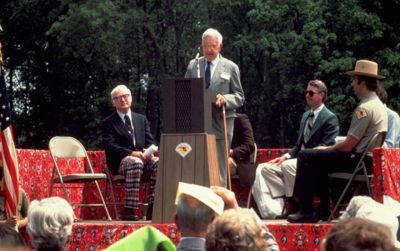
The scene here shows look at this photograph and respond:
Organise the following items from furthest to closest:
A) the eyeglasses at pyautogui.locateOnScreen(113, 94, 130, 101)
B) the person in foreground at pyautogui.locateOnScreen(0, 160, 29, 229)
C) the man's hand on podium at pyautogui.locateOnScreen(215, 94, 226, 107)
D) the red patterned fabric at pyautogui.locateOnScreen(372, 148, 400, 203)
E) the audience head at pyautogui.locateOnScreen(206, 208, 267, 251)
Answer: the eyeglasses at pyautogui.locateOnScreen(113, 94, 130, 101), the man's hand on podium at pyautogui.locateOnScreen(215, 94, 226, 107), the red patterned fabric at pyautogui.locateOnScreen(372, 148, 400, 203), the person in foreground at pyautogui.locateOnScreen(0, 160, 29, 229), the audience head at pyautogui.locateOnScreen(206, 208, 267, 251)

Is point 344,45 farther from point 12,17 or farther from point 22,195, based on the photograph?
point 22,195

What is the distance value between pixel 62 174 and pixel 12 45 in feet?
75.1

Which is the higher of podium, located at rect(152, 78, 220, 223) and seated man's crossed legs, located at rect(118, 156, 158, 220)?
podium, located at rect(152, 78, 220, 223)

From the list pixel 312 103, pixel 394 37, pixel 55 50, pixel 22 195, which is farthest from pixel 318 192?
pixel 55 50

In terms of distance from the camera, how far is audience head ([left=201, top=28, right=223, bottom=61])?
975 cm

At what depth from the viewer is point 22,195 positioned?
9031 mm

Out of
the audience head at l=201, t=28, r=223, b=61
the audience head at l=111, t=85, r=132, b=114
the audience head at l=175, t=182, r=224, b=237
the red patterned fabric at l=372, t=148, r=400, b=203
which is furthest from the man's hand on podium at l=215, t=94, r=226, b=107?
the audience head at l=175, t=182, r=224, b=237

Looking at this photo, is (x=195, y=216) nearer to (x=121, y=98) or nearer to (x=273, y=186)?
(x=273, y=186)

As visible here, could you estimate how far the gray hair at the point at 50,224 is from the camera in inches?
196

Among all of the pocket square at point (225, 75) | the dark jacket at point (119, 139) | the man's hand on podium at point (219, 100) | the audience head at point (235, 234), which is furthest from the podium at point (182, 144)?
the audience head at point (235, 234)

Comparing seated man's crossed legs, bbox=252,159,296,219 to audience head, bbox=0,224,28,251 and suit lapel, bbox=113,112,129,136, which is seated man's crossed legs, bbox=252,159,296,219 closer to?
suit lapel, bbox=113,112,129,136

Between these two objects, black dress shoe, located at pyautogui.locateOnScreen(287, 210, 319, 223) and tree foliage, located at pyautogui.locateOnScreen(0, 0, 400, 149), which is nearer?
black dress shoe, located at pyautogui.locateOnScreen(287, 210, 319, 223)

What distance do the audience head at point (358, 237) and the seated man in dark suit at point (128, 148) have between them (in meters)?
7.17

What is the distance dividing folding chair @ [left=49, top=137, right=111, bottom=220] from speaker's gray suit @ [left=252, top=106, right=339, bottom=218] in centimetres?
158
